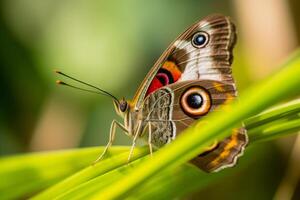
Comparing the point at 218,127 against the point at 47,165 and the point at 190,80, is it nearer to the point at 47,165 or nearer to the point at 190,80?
the point at 47,165

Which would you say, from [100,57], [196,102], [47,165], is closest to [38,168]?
[47,165]

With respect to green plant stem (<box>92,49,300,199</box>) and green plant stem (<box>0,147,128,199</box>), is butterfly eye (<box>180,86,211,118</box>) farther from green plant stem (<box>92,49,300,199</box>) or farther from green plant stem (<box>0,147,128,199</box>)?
green plant stem (<box>92,49,300,199</box>)

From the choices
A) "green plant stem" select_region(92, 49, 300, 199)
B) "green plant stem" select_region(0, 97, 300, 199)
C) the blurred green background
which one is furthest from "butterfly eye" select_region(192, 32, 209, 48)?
the blurred green background

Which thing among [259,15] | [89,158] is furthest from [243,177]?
[89,158]

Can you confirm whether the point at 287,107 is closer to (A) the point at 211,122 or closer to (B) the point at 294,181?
(A) the point at 211,122

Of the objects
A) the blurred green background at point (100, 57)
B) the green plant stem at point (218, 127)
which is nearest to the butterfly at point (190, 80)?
the green plant stem at point (218, 127)

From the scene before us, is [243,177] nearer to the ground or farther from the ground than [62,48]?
nearer to the ground
